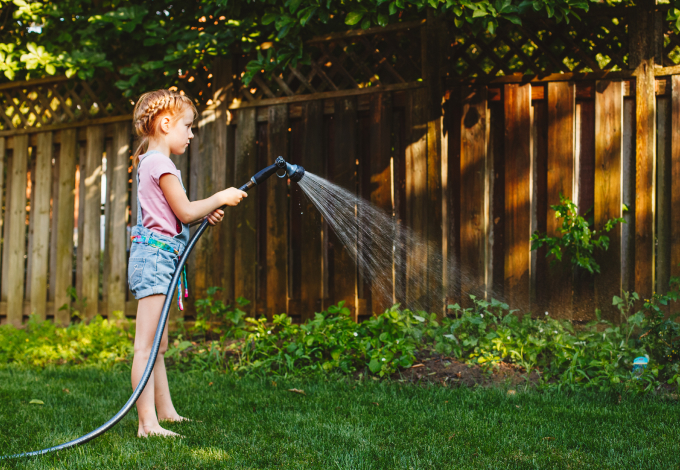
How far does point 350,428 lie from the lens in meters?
2.67

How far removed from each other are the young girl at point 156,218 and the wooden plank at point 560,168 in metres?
2.66

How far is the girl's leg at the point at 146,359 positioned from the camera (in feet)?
8.66

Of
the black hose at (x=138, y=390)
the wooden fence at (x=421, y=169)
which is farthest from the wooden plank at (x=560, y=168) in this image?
the black hose at (x=138, y=390)

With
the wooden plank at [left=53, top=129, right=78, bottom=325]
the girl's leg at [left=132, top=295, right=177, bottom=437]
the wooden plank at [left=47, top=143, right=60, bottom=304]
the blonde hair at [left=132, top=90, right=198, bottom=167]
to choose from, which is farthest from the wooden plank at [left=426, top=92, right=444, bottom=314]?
the wooden plank at [left=47, top=143, right=60, bottom=304]

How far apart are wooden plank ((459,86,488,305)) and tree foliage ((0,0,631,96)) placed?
666 mm

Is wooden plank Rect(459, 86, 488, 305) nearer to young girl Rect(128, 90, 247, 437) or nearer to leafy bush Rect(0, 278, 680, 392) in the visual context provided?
leafy bush Rect(0, 278, 680, 392)

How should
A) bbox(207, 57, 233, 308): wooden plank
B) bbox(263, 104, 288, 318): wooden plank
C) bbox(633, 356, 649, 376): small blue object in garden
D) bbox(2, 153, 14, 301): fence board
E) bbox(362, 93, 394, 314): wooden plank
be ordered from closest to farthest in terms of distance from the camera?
bbox(633, 356, 649, 376): small blue object in garden
bbox(362, 93, 394, 314): wooden plank
bbox(263, 104, 288, 318): wooden plank
bbox(207, 57, 233, 308): wooden plank
bbox(2, 153, 14, 301): fence board

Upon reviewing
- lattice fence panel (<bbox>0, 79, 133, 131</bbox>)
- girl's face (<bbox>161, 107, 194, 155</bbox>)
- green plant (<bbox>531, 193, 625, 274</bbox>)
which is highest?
lattice fence panel (<bbox>0, 79, 133, 131</bbox>)

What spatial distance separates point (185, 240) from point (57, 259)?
11.5 feet

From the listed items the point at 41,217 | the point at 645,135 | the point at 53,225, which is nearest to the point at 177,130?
the point at 645,135

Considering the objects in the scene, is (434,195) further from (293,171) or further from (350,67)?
(293,171)

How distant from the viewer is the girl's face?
2.79 meters

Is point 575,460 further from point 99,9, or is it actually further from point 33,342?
point 99,9

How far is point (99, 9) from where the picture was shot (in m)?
5.40
